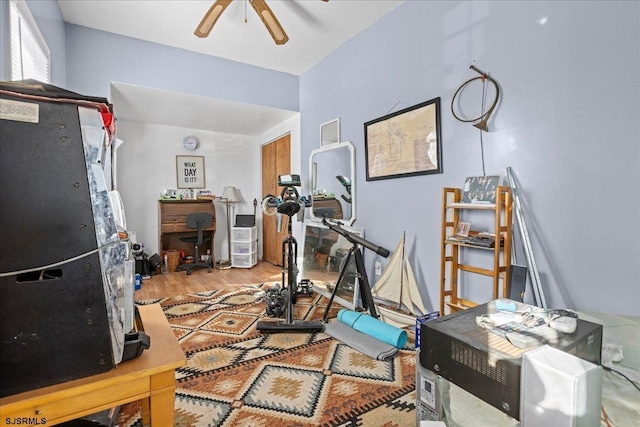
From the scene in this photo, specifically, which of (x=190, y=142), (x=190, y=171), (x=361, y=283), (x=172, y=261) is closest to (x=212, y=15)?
(x=361, y=283)

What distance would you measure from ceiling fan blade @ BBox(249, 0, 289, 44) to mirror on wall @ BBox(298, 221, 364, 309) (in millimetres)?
1915

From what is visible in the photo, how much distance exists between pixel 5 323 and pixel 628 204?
8.09 ft

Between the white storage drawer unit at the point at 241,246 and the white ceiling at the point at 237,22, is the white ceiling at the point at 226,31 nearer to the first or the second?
the white ceiling at the point at 237,22

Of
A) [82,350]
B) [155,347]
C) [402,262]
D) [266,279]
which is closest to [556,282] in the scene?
[402,262]

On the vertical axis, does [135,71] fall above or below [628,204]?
above

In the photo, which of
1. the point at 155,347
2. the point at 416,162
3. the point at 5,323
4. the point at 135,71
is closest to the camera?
the point at 5,323

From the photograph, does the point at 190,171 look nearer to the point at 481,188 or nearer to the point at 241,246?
the point at 241,246

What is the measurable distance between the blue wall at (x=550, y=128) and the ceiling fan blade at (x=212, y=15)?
1555 millimetres

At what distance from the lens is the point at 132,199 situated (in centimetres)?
498

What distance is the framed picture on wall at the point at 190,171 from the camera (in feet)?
17.5

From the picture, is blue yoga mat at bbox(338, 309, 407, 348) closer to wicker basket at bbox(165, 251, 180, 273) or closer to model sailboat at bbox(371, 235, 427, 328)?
model sailboat at bbox(371, 235, 427, 328)

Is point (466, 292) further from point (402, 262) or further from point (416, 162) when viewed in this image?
point (416, 162)

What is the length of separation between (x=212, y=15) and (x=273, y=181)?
309cm

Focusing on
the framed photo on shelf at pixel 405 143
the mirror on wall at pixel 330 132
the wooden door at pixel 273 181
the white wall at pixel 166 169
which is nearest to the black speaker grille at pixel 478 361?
the framed photo on shelf at pixel 405 143
